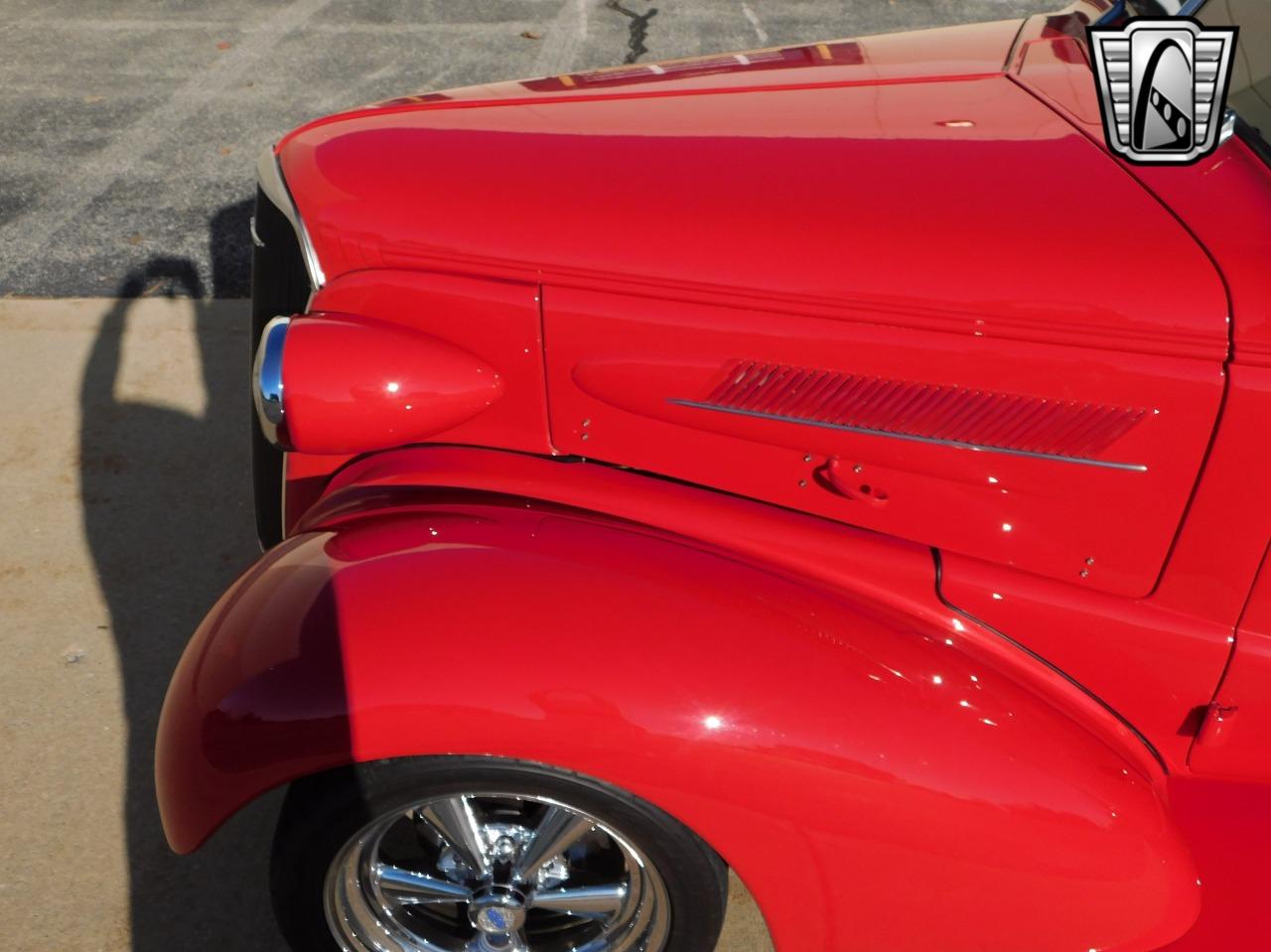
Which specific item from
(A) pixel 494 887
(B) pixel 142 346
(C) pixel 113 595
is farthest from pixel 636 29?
(A) pixel 494 887

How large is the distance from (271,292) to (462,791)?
104 centimetres

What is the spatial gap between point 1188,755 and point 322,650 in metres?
1.34

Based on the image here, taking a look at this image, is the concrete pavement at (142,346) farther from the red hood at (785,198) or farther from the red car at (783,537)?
the red hood at (785,198)

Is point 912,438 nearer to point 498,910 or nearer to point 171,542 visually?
point 498,910

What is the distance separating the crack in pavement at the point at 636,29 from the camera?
6554 mm

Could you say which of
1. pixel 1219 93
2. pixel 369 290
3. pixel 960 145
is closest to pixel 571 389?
pixel 369 290

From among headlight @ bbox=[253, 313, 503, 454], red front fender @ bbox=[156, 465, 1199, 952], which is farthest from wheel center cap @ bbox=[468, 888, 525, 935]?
headlight @ bbox=[253, 313, 503, 454]

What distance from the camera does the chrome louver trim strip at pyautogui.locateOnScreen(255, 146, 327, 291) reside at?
203cm

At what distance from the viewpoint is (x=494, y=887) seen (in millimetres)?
2029

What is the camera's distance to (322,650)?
5.63 feet

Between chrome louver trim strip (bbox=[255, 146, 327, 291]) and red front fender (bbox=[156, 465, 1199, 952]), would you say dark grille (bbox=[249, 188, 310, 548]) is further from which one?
red front fender (bbox=[156, 465, 1199, 952])

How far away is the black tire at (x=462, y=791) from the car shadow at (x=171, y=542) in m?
0.52

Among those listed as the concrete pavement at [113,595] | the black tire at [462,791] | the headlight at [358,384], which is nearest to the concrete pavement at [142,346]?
the concrete pavement at [113,595]

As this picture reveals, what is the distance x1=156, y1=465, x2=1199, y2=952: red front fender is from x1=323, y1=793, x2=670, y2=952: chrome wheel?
0.26 m
